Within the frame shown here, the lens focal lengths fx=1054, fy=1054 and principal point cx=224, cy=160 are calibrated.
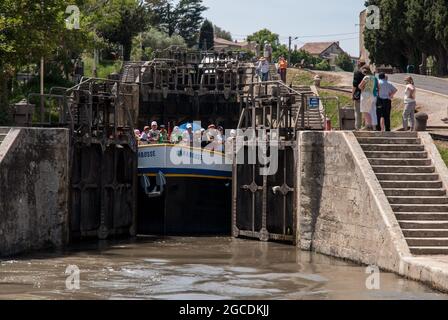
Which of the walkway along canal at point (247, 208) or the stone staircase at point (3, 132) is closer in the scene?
the walkway along canal at point (247, 208)

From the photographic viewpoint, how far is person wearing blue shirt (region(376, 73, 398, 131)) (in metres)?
22.4

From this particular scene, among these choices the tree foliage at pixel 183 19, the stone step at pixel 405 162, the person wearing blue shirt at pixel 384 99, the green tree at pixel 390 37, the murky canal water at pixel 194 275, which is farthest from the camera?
the tree foliage at pixel 183 19

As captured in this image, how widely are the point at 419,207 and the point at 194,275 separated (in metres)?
4.44

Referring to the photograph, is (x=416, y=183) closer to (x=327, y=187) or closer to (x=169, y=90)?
(x=327, y=187)

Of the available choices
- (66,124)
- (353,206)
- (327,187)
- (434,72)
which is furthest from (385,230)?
(434,72)

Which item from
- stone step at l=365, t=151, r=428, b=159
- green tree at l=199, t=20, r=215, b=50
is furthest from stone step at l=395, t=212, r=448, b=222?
green tree at l=199, t=20, r=215, b=50

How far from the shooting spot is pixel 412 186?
20.2 meters

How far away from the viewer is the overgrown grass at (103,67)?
51.2m

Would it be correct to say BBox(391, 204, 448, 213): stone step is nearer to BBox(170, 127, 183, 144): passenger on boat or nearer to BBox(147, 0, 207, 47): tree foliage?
BBox(170, 127, 183, 144): passenger on boat

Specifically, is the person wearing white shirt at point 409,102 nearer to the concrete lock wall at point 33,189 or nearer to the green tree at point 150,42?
the concrete lock wall at point 33,189

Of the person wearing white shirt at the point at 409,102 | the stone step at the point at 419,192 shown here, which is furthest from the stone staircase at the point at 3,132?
the person wearing white shirt at the point at 409,102

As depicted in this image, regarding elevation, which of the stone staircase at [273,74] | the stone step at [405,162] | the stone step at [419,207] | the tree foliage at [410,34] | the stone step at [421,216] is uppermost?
the tree foliage at [410,34]

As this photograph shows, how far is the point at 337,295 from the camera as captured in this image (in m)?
15.9

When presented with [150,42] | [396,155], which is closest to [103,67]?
[150,42]
